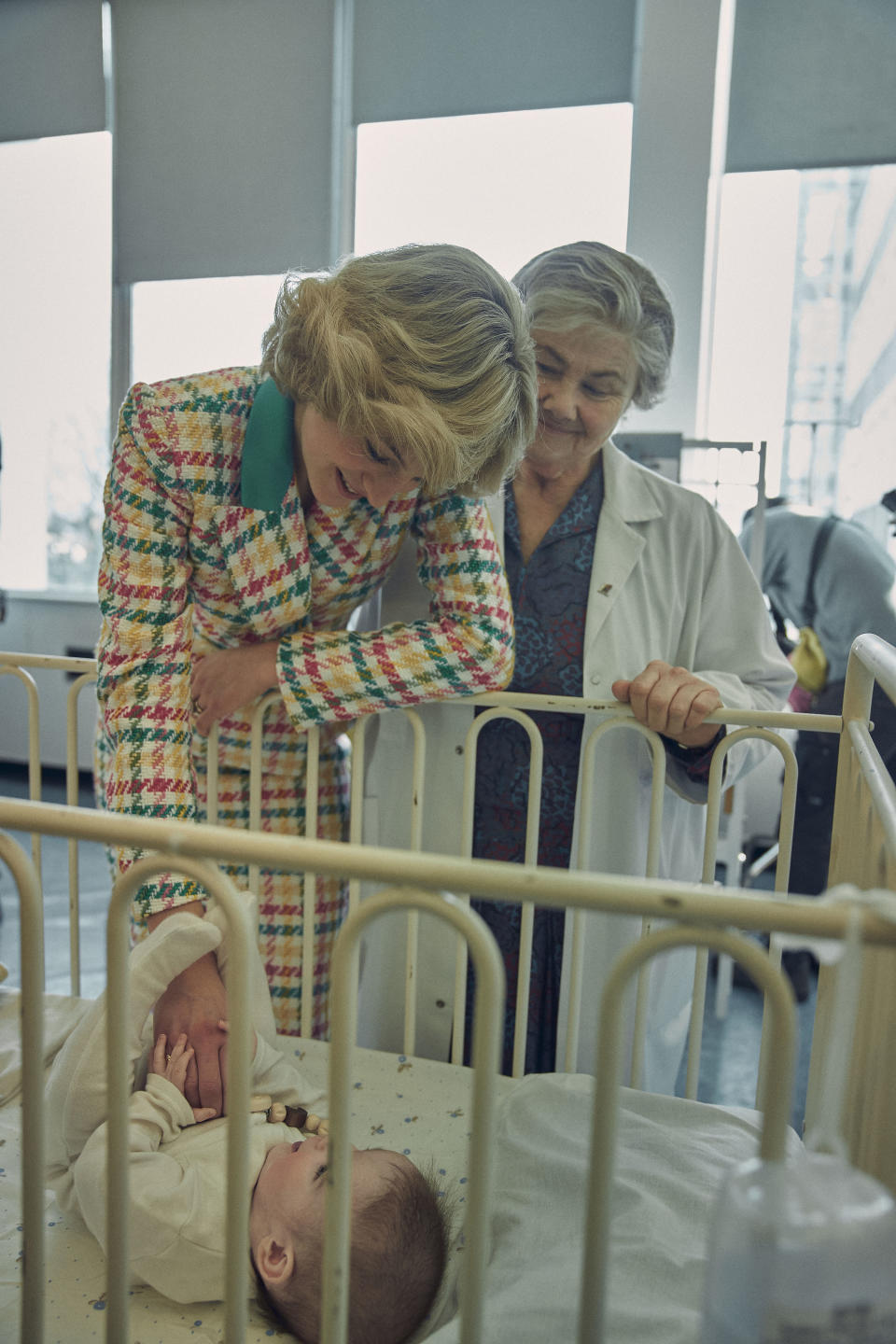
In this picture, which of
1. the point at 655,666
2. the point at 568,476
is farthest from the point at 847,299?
the point at 655,666

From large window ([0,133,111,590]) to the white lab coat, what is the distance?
3.33 meters

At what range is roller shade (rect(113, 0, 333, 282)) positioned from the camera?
351 cm

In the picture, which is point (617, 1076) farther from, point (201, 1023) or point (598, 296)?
point (598, 296)

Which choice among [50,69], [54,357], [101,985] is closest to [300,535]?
[101,985]

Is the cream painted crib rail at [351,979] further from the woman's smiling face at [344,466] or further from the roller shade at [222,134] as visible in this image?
the roller shade at [222,134]

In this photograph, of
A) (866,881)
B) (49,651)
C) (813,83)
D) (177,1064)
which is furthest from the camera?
(49,651)

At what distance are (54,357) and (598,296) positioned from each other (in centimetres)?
370

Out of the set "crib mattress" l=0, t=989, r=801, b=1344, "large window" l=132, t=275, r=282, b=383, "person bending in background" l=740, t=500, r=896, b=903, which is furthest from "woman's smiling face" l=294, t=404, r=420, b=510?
"large window" l=132, t=275, r=282, b=383

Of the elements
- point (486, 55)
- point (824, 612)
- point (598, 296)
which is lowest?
point (824, 612)

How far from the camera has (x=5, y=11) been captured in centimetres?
388

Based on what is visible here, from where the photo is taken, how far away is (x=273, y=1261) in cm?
94

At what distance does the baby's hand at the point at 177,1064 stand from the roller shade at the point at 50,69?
3.88 meters

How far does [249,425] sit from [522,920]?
2.22 ft

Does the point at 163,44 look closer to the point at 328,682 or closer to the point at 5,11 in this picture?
the point at 5,11
